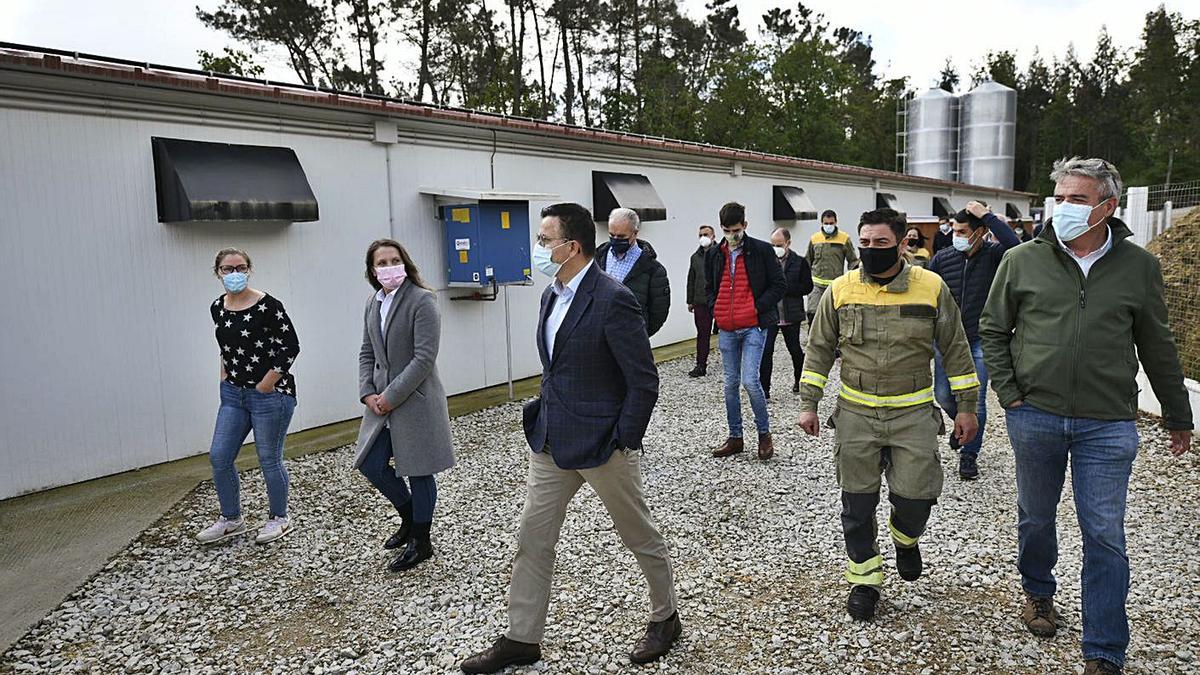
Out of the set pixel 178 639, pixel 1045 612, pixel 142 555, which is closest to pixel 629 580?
pixel 1045 612

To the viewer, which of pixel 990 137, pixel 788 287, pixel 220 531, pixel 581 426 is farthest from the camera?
pixel 990 137

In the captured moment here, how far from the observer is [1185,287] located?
8047mm

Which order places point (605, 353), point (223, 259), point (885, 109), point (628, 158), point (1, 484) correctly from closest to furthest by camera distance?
point (605, 353), point (223, 259), point (1, 484), point (628, 158), point (885, 109)

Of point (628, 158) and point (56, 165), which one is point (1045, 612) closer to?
point (56, 165)

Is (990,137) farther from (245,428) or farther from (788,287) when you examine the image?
(245,428)

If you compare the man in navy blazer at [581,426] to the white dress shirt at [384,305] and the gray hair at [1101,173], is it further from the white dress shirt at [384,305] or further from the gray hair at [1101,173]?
the gray hair at [1101,173]

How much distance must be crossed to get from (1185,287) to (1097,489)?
20.9ft

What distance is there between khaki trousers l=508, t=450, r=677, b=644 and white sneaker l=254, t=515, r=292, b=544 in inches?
91.9

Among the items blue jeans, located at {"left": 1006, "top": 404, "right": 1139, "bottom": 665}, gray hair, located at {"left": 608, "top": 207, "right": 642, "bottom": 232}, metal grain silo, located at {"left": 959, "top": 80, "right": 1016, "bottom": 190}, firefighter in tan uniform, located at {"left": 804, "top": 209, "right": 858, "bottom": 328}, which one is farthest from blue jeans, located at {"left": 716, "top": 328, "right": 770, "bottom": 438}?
metal grain silo, located at {"left": 959, "top": 80, "right": 1016, "bottom": 190}

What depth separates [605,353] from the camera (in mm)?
3266

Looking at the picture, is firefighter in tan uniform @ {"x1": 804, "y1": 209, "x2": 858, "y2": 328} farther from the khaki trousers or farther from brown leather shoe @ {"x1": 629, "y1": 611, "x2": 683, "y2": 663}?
the khaki trousers

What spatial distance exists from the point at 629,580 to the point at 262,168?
5280 mm

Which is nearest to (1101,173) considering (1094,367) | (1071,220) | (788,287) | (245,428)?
(1071,220)

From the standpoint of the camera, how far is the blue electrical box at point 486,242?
8867mm
